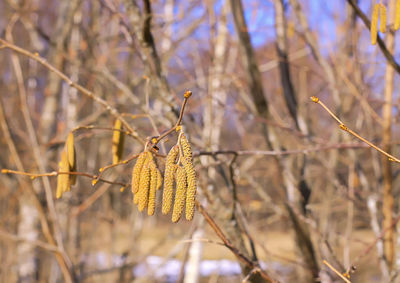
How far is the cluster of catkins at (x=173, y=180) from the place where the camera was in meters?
0.90

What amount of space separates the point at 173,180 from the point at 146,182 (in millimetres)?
78

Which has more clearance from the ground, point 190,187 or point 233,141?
point 233,141

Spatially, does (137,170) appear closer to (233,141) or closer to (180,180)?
(180,180)

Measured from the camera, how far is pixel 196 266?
3.77 metres

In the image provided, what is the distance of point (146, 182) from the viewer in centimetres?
97

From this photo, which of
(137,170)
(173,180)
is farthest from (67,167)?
(173,180)

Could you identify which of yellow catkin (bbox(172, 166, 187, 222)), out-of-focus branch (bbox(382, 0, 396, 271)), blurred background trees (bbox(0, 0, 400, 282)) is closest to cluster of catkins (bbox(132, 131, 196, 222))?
yellow catkin (bbox(172, 166, 187, 222))

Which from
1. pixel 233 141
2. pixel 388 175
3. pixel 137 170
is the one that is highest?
pixel 233 141

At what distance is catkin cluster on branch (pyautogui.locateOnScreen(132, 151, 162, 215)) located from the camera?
38.2 inches

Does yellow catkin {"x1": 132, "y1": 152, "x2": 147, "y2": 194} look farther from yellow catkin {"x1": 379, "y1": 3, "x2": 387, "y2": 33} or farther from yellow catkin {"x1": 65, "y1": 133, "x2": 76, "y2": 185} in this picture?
yellow catkin {"x1": 379, "y1": 3, "x2": 387, "y2": 33}

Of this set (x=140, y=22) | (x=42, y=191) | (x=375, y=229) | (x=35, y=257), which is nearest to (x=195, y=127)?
(x=140, y=22)

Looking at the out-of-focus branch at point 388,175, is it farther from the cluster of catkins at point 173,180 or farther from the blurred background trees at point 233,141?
the cluster of catkins at point 173,180

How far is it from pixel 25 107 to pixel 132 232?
6.82ft

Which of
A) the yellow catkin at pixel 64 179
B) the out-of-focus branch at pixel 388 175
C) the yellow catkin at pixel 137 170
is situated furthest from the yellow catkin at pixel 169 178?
the out-of-focus branch at pixel 388 175
